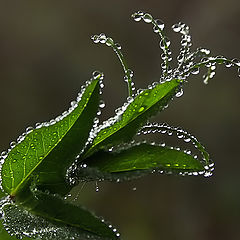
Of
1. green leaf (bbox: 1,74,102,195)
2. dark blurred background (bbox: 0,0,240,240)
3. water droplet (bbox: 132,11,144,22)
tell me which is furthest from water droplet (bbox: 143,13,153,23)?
dark blurred background (bbox: 0,0,240,240)

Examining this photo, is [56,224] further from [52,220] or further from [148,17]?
[148,17]

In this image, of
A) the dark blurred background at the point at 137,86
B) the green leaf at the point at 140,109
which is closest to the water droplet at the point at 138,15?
the green leaf at the point at 140,109

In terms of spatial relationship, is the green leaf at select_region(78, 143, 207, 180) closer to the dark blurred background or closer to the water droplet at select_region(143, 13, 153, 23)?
the water droplet at select_region(143, 13, 153, 23)

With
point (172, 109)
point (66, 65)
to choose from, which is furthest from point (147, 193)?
point (66, 65)

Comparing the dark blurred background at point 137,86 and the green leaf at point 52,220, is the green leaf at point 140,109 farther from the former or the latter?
the dark blurred background at point 137,86

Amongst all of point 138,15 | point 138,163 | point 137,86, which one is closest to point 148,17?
point 138,15

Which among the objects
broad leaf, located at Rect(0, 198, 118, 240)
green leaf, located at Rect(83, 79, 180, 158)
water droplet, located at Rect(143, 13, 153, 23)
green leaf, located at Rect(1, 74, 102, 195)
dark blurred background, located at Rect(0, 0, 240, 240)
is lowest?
broad leaf, located at Rect(0, 198, 118, 240)
